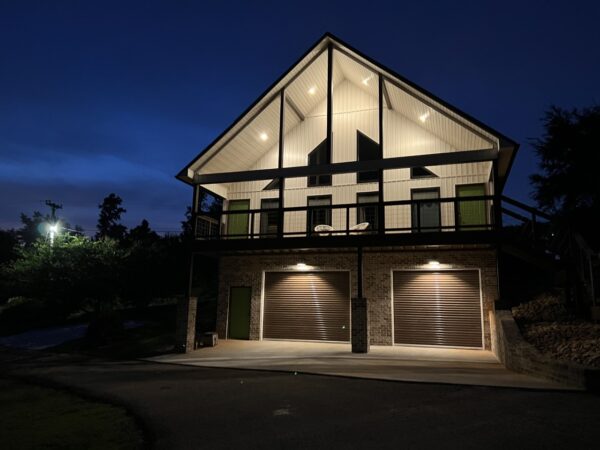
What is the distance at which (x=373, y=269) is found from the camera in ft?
51.8

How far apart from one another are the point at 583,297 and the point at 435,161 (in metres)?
6.01

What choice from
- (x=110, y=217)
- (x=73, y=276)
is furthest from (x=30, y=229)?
(x=73, y=276)

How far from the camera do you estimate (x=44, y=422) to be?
20.3 feet

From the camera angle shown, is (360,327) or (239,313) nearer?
(360,327)

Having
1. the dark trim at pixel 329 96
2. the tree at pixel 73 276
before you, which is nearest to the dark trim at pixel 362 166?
the dark trim at pixel 329 96

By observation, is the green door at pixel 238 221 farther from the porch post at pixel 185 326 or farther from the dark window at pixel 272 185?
the porch post at pixel 185 326

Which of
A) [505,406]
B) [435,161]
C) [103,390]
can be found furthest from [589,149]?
[103,390]

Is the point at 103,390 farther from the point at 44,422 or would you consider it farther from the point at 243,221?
the point at 243,221

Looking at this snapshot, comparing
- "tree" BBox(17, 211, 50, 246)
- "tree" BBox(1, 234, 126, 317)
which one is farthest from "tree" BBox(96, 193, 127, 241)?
"tree" BBox(1, 234, 126, 317)

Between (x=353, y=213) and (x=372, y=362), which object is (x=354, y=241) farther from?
(x=372, y=362)

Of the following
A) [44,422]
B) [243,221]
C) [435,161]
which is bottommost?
[44,422]

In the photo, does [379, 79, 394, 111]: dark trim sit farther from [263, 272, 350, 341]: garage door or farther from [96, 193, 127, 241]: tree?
[96, 193, 127, 241]: tree

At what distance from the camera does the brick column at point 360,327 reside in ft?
43.5

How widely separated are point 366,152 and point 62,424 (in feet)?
46.8
